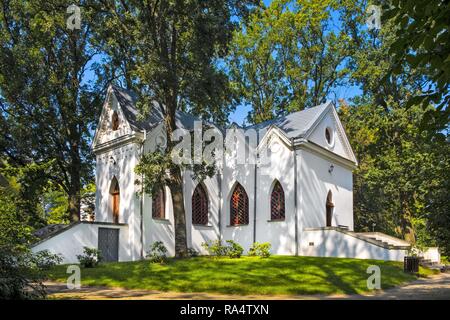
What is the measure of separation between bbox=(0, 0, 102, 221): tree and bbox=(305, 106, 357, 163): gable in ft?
48.2

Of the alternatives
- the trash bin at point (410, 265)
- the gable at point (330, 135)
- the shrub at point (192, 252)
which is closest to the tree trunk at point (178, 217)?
the shrub at point (192, 252)

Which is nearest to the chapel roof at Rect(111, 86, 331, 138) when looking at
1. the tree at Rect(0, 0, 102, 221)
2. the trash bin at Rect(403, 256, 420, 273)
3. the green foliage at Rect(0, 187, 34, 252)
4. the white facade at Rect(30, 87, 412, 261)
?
the white facade at Rect(30, 87, 412, 261)

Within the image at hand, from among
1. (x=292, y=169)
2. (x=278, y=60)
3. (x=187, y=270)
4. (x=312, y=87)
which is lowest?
(x=187, y=270)

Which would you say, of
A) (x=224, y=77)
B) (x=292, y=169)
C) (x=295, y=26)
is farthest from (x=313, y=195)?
(x=295, y=26)

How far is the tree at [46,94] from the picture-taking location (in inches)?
1109

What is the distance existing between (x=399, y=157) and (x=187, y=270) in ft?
67.5

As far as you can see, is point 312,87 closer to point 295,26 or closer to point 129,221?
point 295,26

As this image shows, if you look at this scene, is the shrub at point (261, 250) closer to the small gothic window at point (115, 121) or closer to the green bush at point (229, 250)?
the green bush at point (229, 250)

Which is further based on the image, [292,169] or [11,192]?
[292,169]

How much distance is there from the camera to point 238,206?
86.5ft

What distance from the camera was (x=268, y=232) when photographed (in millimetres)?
24672

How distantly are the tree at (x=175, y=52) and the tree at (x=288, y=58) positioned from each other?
1943 cm

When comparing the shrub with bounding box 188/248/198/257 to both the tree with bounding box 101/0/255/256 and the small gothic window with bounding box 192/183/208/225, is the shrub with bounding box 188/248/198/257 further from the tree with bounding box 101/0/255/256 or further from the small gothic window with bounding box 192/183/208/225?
the tree with bounding box 101/0/255/256

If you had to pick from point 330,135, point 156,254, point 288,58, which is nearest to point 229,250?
point 156,254
